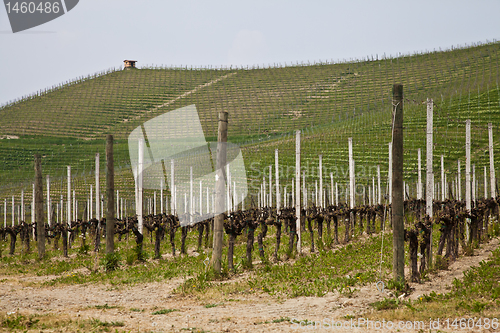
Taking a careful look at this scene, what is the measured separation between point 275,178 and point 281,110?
5299cm

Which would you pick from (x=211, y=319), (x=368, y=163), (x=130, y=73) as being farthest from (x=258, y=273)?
(x=130, y=73)

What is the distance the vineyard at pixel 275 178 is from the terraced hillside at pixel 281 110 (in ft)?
0.96

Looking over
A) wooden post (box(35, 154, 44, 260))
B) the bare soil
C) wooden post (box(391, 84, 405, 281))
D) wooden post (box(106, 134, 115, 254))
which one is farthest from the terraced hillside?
wooden post (box(391, 84, 405, 281))

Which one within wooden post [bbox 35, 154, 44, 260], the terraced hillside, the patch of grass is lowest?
the patch of grass

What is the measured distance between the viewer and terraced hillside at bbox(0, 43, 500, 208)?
133 feet

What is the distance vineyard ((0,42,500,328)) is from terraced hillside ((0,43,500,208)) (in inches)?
11.6

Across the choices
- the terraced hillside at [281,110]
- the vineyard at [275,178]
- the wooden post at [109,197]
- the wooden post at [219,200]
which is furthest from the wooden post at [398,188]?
the terraced hillside at [281,110]

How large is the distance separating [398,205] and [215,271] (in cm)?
433

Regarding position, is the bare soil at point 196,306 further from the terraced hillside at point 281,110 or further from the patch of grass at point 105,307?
the terraced hillside at point 281,110

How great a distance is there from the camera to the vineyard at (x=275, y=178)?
1112cm

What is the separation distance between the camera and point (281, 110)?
83125mm

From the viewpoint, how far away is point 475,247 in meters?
11.9

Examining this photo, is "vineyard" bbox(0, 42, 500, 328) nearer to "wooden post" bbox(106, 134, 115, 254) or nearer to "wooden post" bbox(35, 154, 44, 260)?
"wooden post" bbox(106, 134, 115, 254)

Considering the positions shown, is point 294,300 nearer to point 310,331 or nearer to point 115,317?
point 310,331
